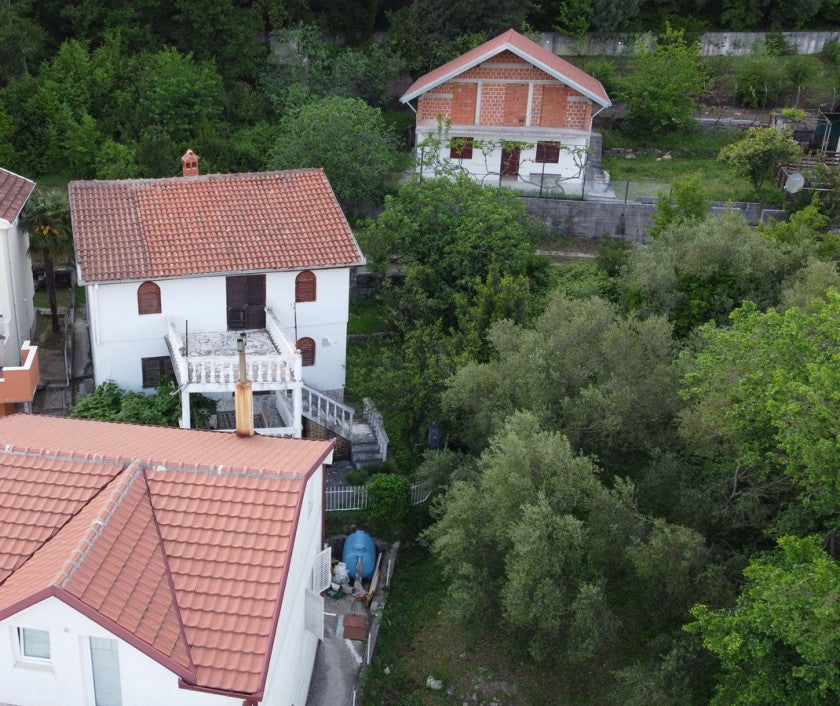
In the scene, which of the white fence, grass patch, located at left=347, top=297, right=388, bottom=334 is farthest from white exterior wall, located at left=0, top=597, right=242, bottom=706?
grass patch, located at left=347, top=297, right=388, bottom=334

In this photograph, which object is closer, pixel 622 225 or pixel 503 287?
pixel 503 287

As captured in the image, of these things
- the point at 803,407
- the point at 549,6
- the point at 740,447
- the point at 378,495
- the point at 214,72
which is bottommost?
the point at 378,495

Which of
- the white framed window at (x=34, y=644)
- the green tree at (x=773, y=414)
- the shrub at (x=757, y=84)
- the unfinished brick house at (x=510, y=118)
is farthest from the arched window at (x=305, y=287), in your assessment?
the shrub at (x=757, y=84)

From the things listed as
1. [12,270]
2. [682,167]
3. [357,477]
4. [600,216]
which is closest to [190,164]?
[12,270]

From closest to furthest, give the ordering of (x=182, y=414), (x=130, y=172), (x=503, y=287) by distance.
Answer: (x=182, y=414), (x=503, y=287), (x=130, y=172)

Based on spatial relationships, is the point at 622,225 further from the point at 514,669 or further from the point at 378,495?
the point at 514,669

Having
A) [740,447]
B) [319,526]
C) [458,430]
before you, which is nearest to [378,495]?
[458,430]

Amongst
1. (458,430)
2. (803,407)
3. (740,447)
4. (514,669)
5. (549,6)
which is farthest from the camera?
(549,6)

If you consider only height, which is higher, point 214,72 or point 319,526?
point 214,72
